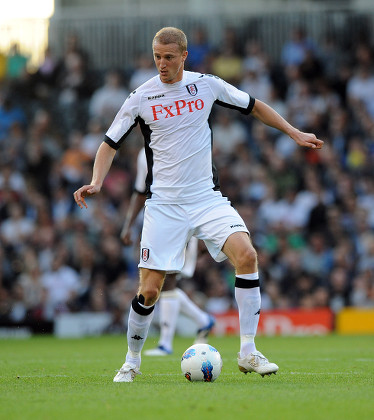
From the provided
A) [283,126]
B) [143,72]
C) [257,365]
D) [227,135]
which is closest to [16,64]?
[143,72]

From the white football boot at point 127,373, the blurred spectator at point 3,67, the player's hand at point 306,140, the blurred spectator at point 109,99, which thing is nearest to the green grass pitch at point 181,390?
the white football boot at point 127,373

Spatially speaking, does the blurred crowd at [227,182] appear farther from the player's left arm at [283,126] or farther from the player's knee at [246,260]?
the player's knee at [246,260]

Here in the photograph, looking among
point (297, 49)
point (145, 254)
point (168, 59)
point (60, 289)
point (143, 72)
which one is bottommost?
point (60, 289)

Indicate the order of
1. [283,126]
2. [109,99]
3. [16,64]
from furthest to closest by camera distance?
[16,64]
[109,99]
[283,126]

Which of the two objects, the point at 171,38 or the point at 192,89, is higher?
the point at 171,38

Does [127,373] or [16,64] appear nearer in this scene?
[127,373]

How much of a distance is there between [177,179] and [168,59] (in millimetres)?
1042

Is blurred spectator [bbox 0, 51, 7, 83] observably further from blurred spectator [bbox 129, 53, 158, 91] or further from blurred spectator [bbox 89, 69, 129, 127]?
blurred spectator [bbox 129, 53, 158, 91]

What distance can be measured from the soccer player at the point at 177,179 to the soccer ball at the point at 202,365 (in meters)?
0.23

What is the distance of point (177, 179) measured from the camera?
316 inches

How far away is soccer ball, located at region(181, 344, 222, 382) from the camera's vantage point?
7.64 meters

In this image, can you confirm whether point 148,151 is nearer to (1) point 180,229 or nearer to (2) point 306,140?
(1) point 180,229

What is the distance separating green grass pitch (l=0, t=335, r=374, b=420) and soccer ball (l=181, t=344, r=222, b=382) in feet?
0.33

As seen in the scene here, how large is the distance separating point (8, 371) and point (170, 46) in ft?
12.4
